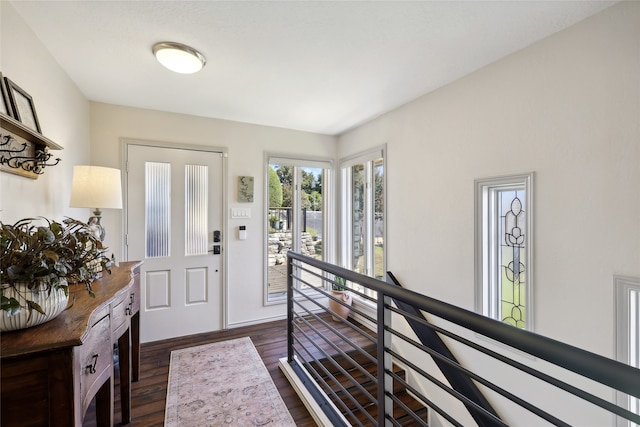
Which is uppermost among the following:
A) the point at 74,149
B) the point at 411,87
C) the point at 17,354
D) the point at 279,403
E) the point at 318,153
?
the point at 411,87

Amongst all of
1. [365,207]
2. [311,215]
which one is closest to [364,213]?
[365,207]

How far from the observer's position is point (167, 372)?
2439 mm

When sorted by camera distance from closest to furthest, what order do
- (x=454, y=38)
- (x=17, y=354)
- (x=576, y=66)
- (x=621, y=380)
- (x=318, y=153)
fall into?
(x=621, y=380) < (x=17, y=354) < (x=576, y=66) < (x=454, y=38) < (x=318, y=153)

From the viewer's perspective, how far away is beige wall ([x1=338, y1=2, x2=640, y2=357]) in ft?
4.84

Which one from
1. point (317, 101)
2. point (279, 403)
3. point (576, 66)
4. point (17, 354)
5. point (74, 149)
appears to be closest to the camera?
point (17, 354)

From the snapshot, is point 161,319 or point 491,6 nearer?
point 491,6

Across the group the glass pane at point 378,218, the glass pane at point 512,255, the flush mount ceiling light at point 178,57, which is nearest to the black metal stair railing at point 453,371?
the glass pane at point 512,255

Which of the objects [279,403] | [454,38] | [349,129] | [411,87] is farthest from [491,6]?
[279,403]

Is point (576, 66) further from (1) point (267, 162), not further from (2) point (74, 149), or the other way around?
(2) point (74, 149)

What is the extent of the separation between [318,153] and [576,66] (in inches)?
106

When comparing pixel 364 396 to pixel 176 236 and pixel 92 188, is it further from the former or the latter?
pixel 92 188

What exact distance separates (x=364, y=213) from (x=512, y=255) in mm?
1758

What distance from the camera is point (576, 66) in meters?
1.65

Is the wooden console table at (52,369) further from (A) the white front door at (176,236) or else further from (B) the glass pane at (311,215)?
(B) the glass pane at (311,215)
